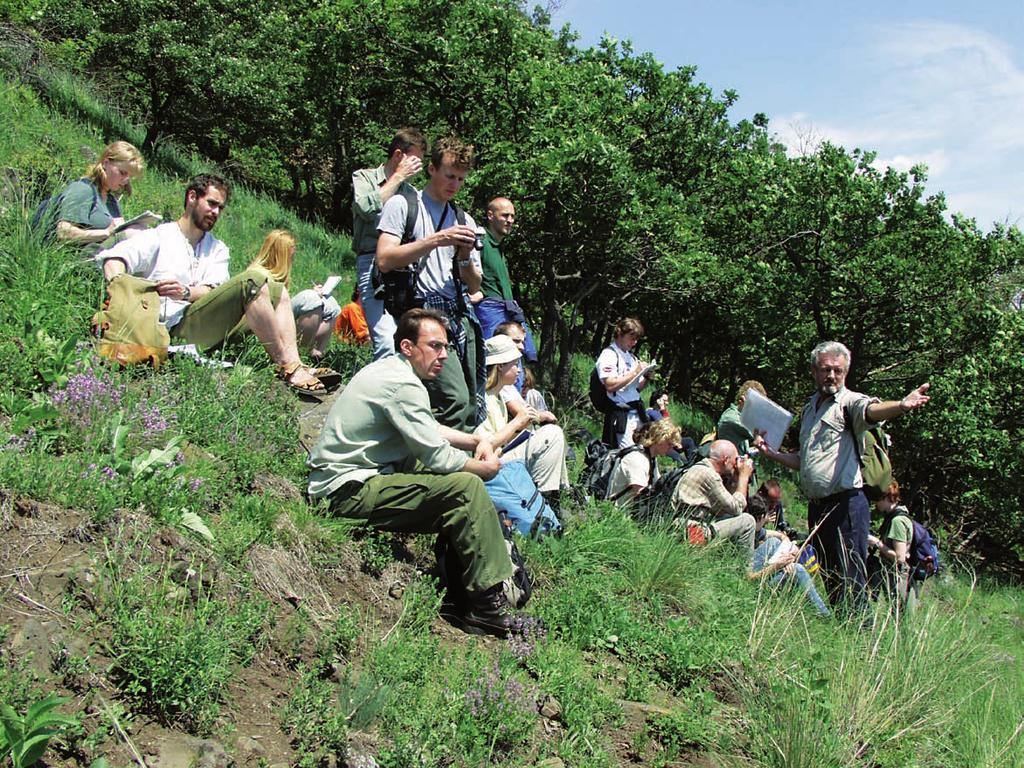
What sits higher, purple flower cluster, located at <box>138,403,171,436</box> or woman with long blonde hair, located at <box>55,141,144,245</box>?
woman with long blonde hair, located at <box>55,141,144,245</box>

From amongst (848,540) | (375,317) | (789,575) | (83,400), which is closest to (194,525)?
(83,400)

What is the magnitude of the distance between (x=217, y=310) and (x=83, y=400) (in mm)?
1722

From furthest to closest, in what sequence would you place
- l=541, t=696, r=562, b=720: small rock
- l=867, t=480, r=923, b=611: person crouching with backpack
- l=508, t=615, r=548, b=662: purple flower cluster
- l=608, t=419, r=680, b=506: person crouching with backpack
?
l=867, t=480, r=923, b=611: person crouching with backpack
l=608, t=419, r=680, b=506: person crouching with backpack
l=508, t=615, r=548, b=662: purple flower cluster
l=541, t=696, r=562, b=720: small rock

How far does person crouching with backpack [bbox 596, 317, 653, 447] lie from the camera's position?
795 cm

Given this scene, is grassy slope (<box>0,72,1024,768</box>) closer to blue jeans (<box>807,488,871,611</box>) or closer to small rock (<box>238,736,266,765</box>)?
small rock (<box>238,736,266,765</box>)

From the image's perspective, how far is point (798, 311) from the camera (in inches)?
635

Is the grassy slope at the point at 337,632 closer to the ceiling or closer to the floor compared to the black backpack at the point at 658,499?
closer to the floor

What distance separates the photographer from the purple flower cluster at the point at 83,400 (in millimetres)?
4195

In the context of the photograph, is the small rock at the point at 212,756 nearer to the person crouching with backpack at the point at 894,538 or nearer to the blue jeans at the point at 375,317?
the blue jeans at the point at 375,317

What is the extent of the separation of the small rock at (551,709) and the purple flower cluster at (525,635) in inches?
10.0

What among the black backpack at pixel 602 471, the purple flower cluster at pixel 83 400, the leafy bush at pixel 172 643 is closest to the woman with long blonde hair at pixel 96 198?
the purple flower cluster at pixel 83 400

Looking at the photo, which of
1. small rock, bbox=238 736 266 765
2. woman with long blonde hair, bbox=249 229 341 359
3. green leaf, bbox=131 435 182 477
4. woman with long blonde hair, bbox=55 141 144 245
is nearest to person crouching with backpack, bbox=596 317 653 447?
woman with long blonde hair, bbox=249 229 341 359

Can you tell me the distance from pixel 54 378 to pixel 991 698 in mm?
5107

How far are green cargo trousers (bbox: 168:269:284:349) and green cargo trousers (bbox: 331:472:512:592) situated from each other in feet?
6.92
